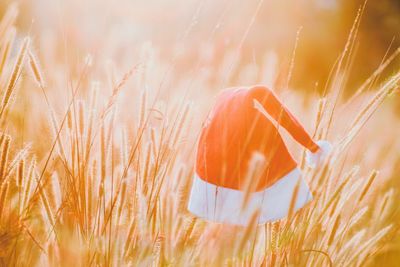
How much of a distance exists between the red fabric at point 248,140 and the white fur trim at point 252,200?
13 millimetres

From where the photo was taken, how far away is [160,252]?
83 centimetres

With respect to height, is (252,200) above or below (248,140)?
below

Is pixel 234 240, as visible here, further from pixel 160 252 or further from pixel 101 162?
pixel 101 162

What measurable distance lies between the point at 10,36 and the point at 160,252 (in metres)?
0.44

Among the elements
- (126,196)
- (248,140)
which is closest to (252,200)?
(248,140)

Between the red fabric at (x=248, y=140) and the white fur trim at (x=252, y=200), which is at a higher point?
the red fabric at (x=248, y=140)

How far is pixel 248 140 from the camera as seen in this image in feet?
2.81

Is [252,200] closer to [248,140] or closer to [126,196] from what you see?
[248,140]

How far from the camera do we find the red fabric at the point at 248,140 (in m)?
0.85

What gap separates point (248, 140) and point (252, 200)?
0.37ft

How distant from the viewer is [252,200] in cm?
87

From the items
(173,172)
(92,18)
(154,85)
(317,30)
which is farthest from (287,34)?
(173,172)

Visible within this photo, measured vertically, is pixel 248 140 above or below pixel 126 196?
above

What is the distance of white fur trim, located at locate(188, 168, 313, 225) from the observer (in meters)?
0.85
